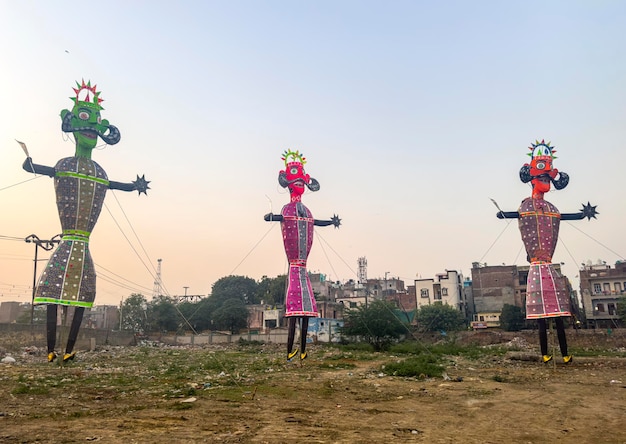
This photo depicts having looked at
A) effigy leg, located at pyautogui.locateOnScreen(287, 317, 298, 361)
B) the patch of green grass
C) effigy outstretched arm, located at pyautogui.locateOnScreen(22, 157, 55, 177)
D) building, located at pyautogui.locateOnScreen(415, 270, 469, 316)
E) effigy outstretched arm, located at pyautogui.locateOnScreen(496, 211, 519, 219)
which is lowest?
the patch of green grass

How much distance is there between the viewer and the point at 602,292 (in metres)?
46.1

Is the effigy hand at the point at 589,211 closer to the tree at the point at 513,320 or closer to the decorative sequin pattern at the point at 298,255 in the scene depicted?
the decorative sequin pattern at the point at 298,255

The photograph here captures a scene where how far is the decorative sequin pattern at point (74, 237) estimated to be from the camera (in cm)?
1516

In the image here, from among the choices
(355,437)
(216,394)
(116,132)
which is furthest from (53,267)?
(355,437)

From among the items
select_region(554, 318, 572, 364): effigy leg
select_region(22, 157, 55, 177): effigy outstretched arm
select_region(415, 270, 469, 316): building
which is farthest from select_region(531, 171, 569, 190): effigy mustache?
select_region(415, 270, 469, 316): building

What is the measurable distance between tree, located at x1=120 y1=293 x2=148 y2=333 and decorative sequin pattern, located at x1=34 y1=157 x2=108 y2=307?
133 ft

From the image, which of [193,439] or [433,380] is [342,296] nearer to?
[433,380]

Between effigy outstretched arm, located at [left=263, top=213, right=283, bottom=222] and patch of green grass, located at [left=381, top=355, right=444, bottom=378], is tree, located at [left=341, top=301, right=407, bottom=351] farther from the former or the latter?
patch of green grass, located at [left=381, top=355, right=444, bottom=378]

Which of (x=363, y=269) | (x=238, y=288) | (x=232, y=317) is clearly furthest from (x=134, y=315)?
(x=363, y=269)

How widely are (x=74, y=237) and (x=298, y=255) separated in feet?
28.4

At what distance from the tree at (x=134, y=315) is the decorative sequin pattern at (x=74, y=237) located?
40690 mm

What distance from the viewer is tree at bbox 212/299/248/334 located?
167ft

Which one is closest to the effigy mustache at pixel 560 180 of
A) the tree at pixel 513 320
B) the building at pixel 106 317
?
the tree at pixel 513 320

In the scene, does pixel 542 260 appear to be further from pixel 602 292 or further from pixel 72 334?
pixel 602 292
